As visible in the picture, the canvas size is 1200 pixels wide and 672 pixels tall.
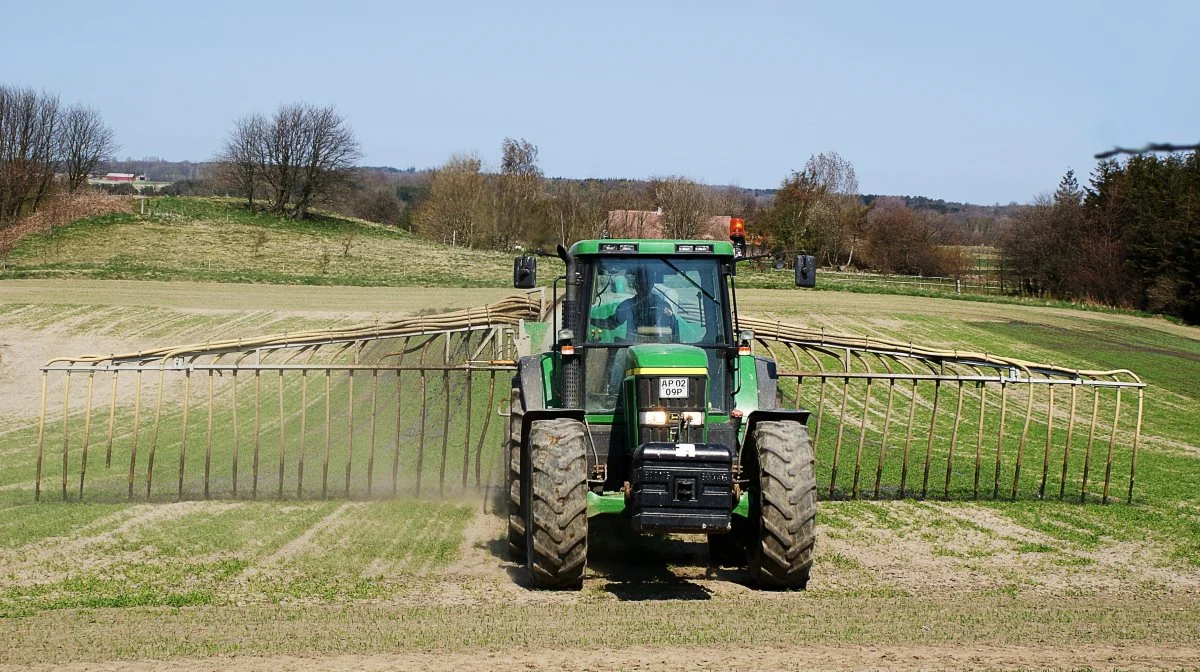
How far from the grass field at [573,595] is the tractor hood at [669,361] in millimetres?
1731

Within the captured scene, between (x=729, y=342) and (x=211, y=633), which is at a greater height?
(x=729, y=342)

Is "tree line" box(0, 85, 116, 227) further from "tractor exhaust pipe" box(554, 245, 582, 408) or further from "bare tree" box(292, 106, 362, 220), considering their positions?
"tractor exhaust pipe" box(554, 245, 582, 408)

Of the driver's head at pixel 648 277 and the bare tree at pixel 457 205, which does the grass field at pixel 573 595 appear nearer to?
the driver's head at pixel 648 277

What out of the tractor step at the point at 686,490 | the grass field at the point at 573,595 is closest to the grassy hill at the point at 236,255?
the grass field at the point at 573,595

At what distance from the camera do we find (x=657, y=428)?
9.09m

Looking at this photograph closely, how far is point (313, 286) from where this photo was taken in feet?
126

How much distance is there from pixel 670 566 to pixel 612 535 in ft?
4.15

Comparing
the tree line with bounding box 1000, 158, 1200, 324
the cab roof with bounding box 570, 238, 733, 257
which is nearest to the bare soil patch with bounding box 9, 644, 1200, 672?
the cab roof with bounding box 570, 238, 733, 257

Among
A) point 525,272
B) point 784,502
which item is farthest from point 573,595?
point 525,272

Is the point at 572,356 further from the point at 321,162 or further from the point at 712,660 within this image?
the point at 321,162

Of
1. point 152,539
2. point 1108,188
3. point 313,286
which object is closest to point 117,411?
point 152,539

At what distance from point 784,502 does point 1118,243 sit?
44625 mm

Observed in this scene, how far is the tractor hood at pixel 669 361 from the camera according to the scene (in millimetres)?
9109

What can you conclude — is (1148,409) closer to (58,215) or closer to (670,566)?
(670,566)
